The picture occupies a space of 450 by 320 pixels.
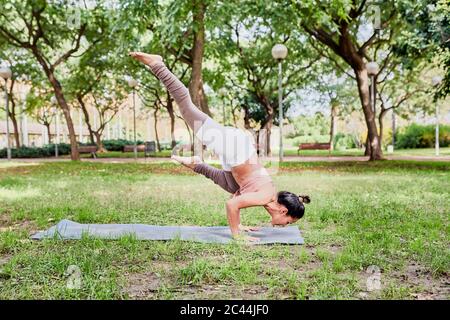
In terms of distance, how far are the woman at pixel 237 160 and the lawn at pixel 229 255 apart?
395mm

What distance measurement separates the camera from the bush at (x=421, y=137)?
33.7 meters

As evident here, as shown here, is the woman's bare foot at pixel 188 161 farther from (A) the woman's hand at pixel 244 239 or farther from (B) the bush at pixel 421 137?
(B) the bush at pixel 421 137

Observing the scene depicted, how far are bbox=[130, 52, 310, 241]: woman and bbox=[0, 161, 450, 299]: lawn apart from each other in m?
→ 0.39

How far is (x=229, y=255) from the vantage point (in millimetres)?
4070

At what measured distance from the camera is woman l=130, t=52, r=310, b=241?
427 centimetres

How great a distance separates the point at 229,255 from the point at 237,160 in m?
0.88

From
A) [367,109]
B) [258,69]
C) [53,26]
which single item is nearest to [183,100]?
[367,109]

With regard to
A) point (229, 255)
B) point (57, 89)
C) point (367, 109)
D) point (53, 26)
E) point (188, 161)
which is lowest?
point (229, 255)

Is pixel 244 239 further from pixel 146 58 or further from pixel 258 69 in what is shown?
pixel 258 69

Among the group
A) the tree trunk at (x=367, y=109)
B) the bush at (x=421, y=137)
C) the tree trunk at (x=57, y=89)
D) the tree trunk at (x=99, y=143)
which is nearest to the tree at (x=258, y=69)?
the tree trunk at (x=367, y=109)

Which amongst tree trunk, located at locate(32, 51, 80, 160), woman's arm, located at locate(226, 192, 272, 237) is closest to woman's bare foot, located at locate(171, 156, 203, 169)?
woman's arm, located at locate(226, 192, 272, 237)

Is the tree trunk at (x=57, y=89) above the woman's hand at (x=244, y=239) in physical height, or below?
above

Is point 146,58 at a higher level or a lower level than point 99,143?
higher
